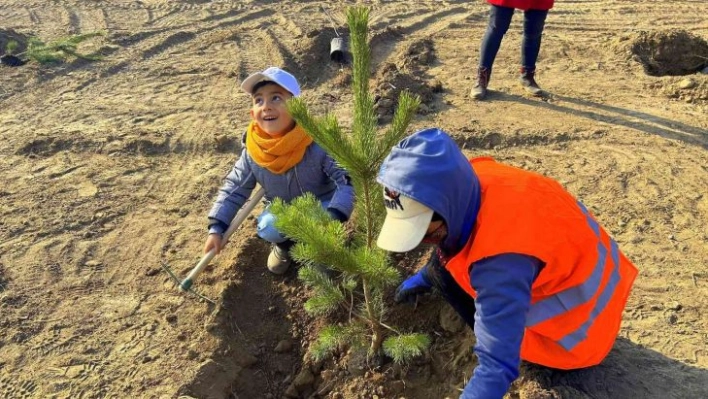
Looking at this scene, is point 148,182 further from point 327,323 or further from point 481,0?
point 481,0

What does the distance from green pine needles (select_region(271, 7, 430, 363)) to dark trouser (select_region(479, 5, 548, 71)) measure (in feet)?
9.99

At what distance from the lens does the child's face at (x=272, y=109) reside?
120 inches

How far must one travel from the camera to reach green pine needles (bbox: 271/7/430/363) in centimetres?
199

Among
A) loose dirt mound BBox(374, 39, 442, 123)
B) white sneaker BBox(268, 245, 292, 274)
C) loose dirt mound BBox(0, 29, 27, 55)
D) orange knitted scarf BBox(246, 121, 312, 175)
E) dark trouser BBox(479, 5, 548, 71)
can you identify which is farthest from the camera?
loose dirt mound BBox(0, 29, 27, 55)

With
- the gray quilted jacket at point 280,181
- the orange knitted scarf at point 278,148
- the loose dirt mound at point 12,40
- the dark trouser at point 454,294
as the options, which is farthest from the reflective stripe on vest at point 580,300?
the loose dirt mound at point 12,40

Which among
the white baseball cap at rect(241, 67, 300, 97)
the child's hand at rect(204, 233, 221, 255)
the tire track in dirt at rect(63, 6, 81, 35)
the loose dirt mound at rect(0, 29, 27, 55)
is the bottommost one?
the tire track in dirt at rect(63, 6, 81, 35)

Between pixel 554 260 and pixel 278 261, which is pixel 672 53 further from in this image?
pixel 554 260

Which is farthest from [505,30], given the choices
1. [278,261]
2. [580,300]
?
[580,300]

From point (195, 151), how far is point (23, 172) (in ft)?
4.38

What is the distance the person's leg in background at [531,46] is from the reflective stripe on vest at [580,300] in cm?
312

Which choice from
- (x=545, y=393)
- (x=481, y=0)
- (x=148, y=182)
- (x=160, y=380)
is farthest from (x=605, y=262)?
(x=481, y=0)

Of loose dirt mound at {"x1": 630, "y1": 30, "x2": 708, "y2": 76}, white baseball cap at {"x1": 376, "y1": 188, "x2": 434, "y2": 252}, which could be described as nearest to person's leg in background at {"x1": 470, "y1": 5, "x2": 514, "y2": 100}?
loose dirt mound at {"x1": 630, "y1": 30, "x2": 708, "y2": 76}

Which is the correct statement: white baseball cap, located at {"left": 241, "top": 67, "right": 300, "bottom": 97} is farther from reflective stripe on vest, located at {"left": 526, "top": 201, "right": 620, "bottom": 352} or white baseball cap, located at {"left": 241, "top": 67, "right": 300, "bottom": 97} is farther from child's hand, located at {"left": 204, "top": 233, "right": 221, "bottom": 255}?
reflective stripe on vest, located at {"left": 526, "top": 201, "right": 620, "bottom": 352}

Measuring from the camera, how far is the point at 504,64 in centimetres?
600
